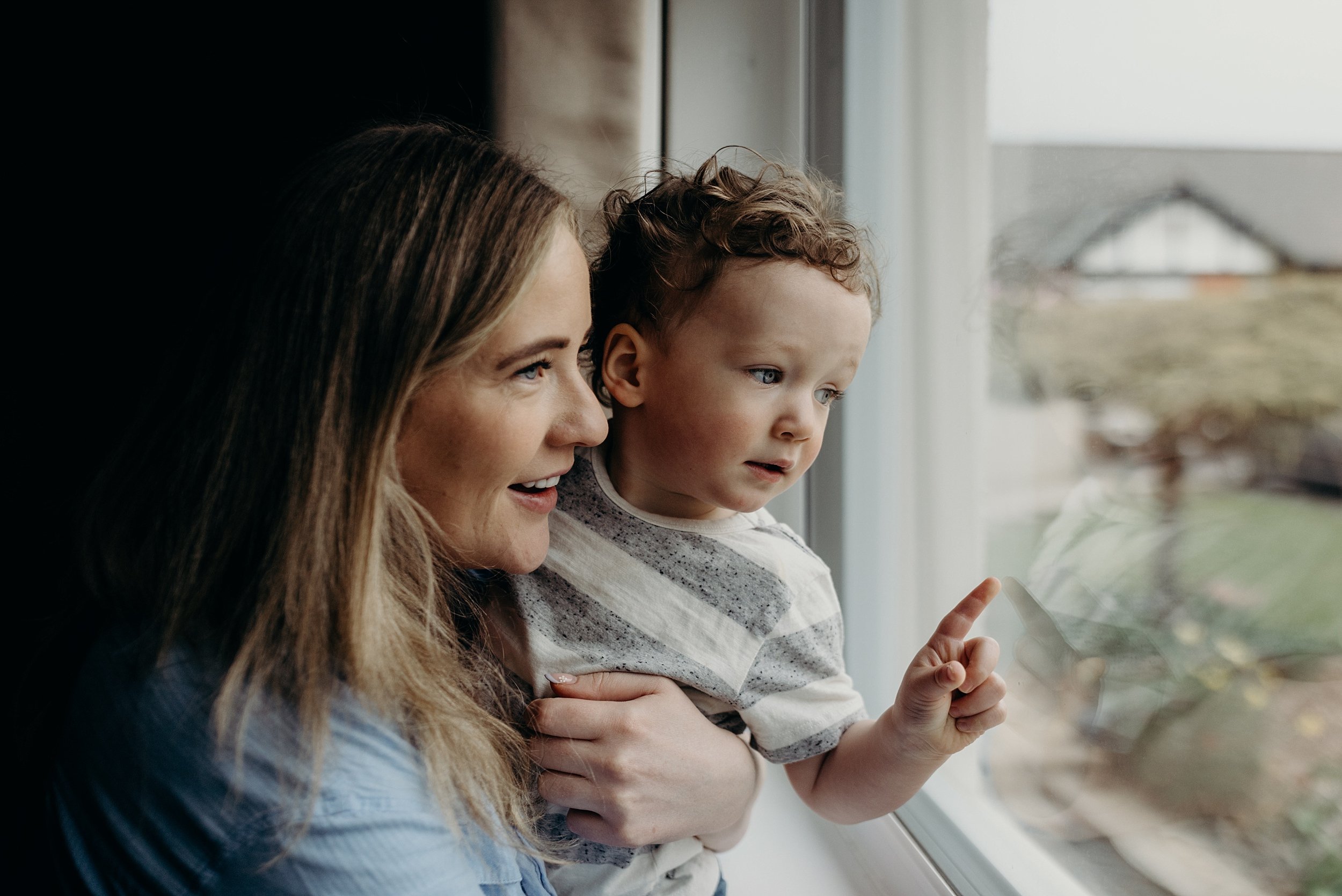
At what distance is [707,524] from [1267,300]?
529 millimetres

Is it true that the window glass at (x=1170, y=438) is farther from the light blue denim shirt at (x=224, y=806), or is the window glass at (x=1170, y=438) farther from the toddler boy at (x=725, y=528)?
the light blue denim shirt at (x=224, y=806)

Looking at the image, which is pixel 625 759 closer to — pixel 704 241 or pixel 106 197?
pixel 704 241

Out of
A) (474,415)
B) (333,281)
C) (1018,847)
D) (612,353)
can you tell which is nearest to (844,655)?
(1018,847)

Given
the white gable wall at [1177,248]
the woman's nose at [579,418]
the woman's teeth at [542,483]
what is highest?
the white gable wall at [1177,248]

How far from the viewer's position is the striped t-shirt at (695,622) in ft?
2.62

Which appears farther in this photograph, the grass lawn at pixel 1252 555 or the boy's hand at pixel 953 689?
the boy's hand at pixel 953 689

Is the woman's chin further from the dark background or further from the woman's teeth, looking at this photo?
the dark background

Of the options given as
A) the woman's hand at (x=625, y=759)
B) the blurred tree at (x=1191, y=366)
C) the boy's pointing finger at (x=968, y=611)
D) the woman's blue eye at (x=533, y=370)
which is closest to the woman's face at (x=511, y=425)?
the woman's blue eye at (x=533, y=370)

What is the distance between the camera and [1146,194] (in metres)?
0.75

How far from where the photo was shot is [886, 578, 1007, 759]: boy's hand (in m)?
0.69

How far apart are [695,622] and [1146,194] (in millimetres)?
600

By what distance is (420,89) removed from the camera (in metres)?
1.27

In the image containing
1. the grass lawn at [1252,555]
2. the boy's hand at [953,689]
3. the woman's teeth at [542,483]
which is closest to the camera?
the grass lawn at [1252,555]

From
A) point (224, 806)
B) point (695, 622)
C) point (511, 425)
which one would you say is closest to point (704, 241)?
point (511, 425)
